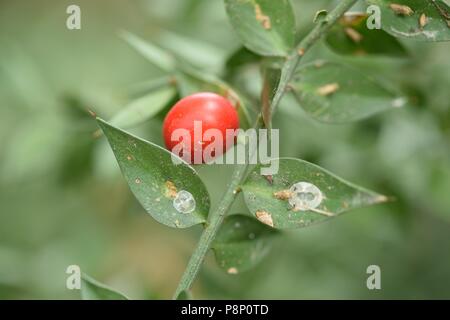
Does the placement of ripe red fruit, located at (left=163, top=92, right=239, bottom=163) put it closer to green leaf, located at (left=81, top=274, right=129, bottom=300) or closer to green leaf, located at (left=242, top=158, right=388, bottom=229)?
green leaf, located at (left=242, top=158, right=388, bottom=229)

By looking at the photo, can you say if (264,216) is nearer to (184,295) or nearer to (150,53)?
(184,295)

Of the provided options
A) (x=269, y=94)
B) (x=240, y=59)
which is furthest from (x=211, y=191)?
(x=269, y=94)

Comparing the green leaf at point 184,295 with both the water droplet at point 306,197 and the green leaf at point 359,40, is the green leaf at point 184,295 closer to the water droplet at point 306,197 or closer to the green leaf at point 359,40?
the water droplet at point 306,197

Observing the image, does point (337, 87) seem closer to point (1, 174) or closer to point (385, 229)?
point (385, 229)

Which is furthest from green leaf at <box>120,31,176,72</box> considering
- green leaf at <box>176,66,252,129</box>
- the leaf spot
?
the leaf spot
